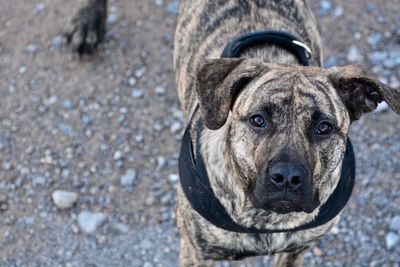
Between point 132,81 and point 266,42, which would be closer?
point 266,42

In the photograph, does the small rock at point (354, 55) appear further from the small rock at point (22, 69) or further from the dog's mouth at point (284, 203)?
the small rock at point (22, 69)

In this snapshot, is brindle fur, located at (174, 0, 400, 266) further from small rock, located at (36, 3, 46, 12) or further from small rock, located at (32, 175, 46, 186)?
small rock, located at (36, 3, 46, 12)

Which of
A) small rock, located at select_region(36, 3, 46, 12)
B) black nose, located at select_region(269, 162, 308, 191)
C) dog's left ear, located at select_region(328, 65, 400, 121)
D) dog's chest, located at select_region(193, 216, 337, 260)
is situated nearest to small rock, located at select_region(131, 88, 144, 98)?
small rock, located at select_region(36, 3, 46, 12)

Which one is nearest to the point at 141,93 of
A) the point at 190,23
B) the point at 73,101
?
the point at 73,101

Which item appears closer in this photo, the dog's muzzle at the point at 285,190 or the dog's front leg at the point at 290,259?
the dog's muzzle at the point at 285,190

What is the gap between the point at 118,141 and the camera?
5148 mm

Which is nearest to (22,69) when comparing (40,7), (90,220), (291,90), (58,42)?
(58,42)

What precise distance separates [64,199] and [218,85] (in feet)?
6.48

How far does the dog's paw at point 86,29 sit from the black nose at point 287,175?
9.81 feet

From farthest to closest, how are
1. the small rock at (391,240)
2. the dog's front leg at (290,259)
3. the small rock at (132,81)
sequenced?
the small rock at (132,81)
the small rock at (391,240)
the dog's front leg at (290,259)

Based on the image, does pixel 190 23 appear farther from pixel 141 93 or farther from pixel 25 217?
pixel 25 217

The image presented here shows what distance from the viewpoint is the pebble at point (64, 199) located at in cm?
478

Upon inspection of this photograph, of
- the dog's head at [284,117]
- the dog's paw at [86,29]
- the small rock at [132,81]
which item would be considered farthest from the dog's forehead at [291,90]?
the dog's paw at [86,29]

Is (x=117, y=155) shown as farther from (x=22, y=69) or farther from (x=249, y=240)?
(x=249, y=240)
